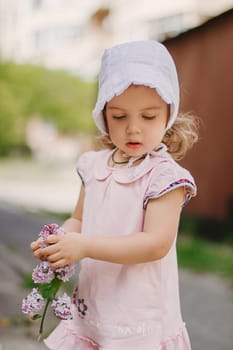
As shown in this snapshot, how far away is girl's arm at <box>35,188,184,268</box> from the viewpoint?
192cm

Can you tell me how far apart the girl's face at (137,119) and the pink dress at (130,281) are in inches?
2.2

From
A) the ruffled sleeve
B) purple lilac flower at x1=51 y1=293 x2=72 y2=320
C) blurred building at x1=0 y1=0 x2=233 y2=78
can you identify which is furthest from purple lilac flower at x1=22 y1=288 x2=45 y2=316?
blurred building at x1=0 y1=0 x2=233 y2=78

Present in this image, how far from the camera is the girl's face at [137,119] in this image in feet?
6.68

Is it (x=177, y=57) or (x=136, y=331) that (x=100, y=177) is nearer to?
(x=136, y=331)

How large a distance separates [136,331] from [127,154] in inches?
20.7

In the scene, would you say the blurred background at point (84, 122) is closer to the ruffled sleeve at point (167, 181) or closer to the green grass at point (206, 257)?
the green grass at point (206, 257)

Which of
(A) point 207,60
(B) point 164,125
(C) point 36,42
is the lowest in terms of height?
(B) point 164,125

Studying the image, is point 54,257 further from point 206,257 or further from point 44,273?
point 206,257

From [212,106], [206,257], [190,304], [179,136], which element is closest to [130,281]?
[179,136]

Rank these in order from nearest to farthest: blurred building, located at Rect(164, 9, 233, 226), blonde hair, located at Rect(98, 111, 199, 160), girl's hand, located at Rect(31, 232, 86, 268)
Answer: girl's hand, located at Rect(31, 232, 86, 268), blonde hair, located at Rect(98, 111, 199, 160), blurred building, located at Rect(164, 9, 233, 226)

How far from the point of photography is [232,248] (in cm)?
844

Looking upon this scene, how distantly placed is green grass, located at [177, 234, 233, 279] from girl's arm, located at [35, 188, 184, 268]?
4496 mm

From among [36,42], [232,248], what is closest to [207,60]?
[232,248]

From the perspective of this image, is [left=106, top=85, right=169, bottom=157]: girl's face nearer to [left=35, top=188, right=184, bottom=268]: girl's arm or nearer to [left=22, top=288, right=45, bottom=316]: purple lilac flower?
[left=35, top=188, right=184, bottom=268]: girl's arm
